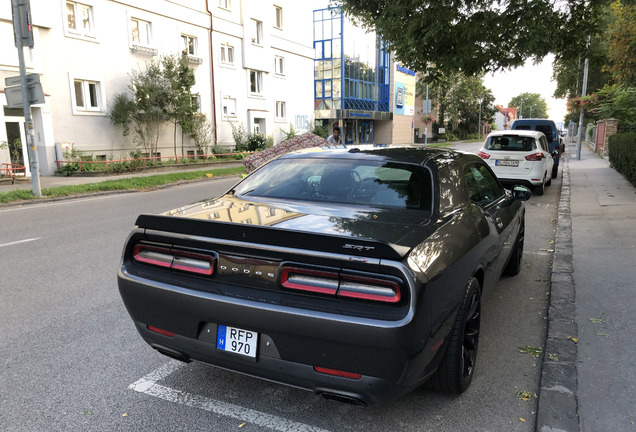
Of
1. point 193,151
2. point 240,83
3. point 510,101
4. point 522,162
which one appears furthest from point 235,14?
point 510,101

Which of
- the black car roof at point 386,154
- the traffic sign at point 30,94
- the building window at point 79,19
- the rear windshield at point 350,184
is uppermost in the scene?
the building window at point 79,19

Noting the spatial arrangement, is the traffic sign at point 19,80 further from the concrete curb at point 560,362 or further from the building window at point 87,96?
the concrete curb at point 560,362

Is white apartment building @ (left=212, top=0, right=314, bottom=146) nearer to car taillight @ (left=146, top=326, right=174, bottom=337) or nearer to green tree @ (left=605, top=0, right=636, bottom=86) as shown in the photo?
green tree @ (left=605, top=0, right=636, bottom=86)

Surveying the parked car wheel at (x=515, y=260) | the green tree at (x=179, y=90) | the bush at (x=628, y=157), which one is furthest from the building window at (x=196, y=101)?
the parked car wheel at (x=515, y=260)

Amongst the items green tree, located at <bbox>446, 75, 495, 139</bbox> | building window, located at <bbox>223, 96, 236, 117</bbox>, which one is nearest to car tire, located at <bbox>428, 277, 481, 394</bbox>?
building window, located at <bbox>223, 96, 236, 117</bbox>

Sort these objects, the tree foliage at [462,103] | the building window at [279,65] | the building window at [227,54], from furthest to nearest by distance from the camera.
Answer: the tree foliage at [462,103], the building window at [279,65], the building window at [227,54]

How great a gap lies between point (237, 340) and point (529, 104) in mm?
164519

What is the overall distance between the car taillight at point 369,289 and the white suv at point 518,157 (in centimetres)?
1059

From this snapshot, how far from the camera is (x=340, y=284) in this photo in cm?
229

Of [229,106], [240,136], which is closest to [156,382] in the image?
[240,136]

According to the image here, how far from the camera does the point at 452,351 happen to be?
Result: 8.91 ft

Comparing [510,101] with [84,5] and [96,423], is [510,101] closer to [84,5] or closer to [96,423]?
[84,5]

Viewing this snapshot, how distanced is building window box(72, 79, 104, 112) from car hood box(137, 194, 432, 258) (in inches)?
734

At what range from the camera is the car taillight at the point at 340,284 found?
2225 mm
